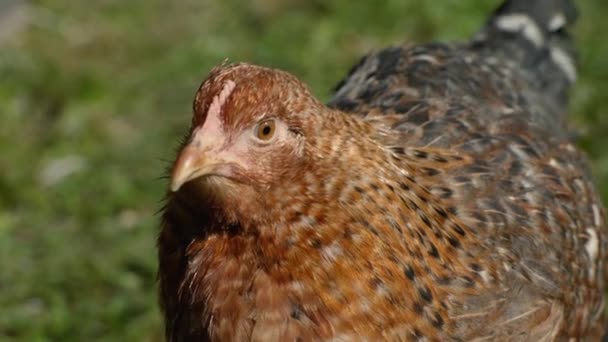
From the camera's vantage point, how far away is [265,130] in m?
2.75

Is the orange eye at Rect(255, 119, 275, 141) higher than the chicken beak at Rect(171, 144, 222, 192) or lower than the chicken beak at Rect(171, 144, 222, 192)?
higher

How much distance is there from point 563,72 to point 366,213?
6.44 feet

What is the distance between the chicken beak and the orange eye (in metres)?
0.13

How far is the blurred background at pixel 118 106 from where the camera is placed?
4891 mm

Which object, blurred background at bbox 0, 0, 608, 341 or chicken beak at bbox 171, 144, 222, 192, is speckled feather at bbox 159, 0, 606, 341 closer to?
chicken beak at bbox 171, 144, 222, 192

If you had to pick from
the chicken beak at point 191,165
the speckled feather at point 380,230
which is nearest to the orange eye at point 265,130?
the speckled feather at point 380,230

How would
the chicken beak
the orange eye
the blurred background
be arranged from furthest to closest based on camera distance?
the blurred background, the orange eye, the chicken beak

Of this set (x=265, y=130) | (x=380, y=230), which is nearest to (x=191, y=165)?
(x=265, y=130)

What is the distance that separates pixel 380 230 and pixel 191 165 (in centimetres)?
58

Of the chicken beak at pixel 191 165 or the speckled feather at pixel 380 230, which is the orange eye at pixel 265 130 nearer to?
the speckled feather at pixel 380 230

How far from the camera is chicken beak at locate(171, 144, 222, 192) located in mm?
2617

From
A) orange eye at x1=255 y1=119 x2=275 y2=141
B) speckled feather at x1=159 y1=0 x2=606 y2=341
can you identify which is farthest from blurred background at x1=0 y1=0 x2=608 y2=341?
orange eye at x1=255 y1=119 x2=275 y2=141

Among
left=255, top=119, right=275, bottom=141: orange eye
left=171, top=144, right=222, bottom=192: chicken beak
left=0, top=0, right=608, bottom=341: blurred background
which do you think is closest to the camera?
left=171, top=144, right=222, bottom=192: chicken beak

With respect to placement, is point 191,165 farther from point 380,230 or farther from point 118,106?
point 118,106
